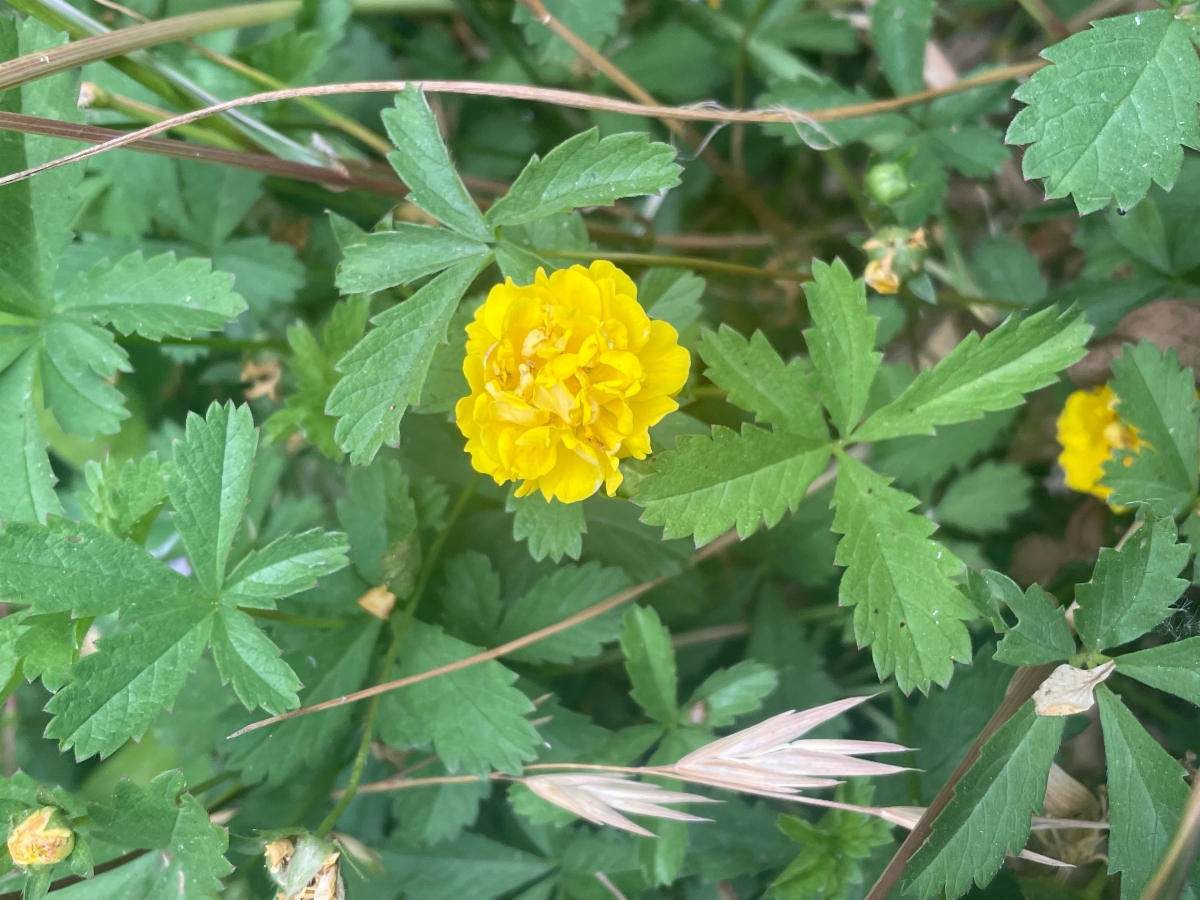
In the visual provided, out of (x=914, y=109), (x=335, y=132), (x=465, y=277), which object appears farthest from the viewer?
(x=335, y=132)

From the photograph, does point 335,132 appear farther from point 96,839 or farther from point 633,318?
point 96,839

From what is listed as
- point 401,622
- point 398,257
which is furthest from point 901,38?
point 401,622

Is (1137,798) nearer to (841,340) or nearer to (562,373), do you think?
(841,340)

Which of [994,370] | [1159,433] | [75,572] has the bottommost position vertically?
[75,572]

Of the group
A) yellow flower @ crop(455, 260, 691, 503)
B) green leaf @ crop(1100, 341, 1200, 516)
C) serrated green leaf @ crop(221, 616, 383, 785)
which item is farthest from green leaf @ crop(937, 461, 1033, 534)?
serrated green leaf @ crop(221, 616, 383, 785)

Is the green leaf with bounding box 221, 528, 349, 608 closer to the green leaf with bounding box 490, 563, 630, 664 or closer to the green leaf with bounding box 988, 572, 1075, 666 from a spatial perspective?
the green leaf with bounding box 490, 563, 630, 664

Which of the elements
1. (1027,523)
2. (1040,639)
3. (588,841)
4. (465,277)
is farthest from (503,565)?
(1027,523)
